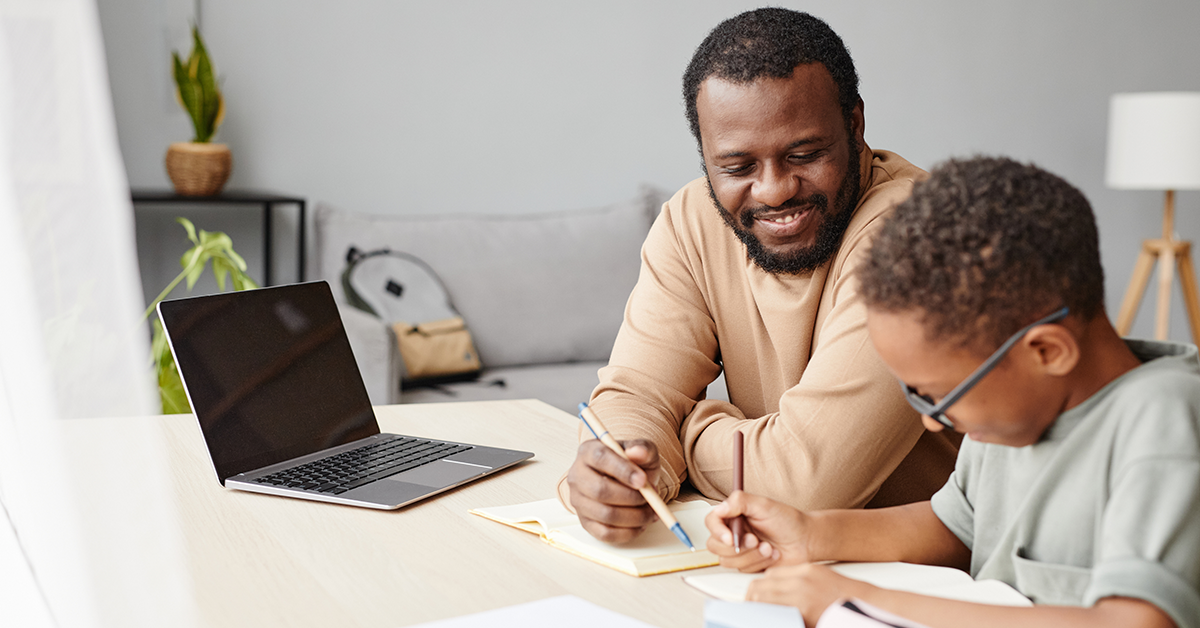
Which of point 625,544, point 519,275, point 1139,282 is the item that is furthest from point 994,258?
point 1139,282

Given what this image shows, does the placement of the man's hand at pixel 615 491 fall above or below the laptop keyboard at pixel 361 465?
above

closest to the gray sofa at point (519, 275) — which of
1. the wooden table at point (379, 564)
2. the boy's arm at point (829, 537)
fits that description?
the wooden table at point (379, 564)

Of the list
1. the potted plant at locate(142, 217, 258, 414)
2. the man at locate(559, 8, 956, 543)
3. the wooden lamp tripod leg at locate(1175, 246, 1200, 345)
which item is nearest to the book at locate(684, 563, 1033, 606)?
the man at locate(559, 8, 956, 543)

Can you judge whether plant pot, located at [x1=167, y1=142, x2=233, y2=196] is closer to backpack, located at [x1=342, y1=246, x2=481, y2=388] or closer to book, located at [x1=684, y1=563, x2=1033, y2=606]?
backpack, located at [x1=342, y1=246, x2=481, y2=388]

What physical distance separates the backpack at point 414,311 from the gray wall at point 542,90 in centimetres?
53

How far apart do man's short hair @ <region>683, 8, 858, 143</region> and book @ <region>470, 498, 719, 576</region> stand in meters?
0.49

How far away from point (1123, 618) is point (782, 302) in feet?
2.14

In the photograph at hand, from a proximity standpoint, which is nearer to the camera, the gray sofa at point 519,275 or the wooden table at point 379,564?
the wooden table at point 379,564

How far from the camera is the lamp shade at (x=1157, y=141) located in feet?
12.1

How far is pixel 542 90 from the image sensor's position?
352 cm

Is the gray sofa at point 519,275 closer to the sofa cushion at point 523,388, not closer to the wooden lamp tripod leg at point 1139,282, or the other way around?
the sofa cushion at point 523,388

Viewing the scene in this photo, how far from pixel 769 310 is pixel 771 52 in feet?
1.02

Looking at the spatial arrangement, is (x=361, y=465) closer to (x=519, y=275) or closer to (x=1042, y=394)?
(x=1042, y=394)

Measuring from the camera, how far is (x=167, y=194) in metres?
2.92
